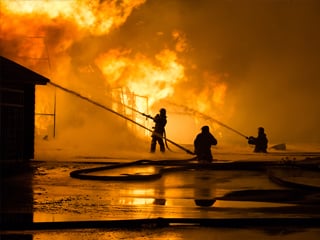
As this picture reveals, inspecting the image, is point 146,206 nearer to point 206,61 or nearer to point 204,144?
point 204,144

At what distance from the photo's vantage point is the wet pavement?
30.7ft

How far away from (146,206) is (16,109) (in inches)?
439

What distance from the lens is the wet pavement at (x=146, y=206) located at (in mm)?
9352

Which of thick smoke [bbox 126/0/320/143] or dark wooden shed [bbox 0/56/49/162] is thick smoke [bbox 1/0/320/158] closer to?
thick smoke [bbox 126/0/320/143]

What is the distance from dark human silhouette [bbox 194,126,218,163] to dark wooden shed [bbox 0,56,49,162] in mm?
5571

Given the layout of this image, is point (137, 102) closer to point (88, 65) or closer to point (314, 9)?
point (88, 65)

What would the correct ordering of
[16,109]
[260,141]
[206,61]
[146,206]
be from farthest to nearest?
[206,61]
[260,141]
[16,109]
[146,206]

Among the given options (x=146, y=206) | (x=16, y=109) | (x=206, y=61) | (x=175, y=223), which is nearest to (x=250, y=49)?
(x=206, y=61)

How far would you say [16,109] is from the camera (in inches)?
860

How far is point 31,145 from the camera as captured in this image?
883 inches

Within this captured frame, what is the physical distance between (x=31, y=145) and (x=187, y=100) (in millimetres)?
24968

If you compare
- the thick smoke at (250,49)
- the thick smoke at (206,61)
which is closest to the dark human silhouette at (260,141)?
the thick smoke at (206,61)

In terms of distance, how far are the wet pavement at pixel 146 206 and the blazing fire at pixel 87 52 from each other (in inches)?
728

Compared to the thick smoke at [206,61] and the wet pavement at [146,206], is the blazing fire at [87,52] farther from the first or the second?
the wet pavement at [146,206]
